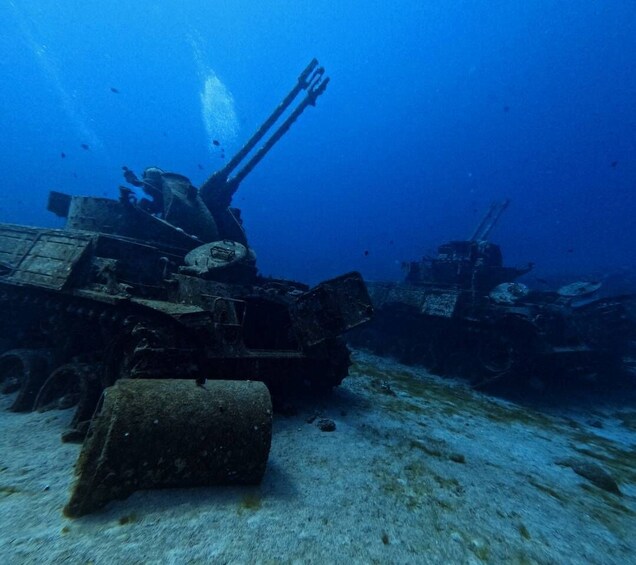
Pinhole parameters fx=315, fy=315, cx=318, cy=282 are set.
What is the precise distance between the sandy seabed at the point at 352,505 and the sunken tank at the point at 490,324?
14.3 ft

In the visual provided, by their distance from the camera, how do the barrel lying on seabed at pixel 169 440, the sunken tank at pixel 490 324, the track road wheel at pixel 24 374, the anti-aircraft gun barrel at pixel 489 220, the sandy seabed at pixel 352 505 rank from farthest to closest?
the anti-aircraft gun barrel at pixel 489 220 < the sunken tank at pixel 490 324 < the track road wheel at pixel 24 374 < the barrel lying on seabed at pixel 169 440 < the sandy seabed at pixel 352 505

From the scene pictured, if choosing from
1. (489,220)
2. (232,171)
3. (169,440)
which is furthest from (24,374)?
(489,220)

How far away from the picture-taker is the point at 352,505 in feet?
10.9

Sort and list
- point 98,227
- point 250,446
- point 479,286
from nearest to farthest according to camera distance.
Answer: point 250,446, point 98,227, point 479,286

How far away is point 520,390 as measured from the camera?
11.1 m

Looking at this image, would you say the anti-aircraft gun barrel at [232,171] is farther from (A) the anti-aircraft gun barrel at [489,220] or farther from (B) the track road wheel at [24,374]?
(A) the anti-aircraft gun barrel at [489,220]

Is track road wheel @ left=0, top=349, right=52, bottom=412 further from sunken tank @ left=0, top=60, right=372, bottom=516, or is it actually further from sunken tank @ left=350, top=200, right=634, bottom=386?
sunken tank @ left=350, top=200, right=634, bottom=386

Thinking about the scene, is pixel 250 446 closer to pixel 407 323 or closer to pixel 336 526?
pixel 336 526

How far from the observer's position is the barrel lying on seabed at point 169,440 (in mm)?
2604

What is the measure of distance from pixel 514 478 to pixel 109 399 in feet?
18.0

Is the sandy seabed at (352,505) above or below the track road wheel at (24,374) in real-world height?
below

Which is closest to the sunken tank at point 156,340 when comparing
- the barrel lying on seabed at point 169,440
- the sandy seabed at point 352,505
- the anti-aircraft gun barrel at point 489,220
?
the barrel lying on seabed at point 169,440

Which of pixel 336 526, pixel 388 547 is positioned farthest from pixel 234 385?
pixel 388 547

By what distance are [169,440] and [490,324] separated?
11184 mm
